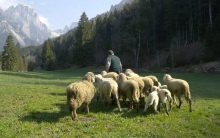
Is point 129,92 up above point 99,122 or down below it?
above

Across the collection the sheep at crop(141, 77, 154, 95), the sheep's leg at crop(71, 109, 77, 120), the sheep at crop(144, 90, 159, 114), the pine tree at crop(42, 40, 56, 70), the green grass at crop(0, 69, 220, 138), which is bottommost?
the green grass at crop(0, 69, 220, 138)

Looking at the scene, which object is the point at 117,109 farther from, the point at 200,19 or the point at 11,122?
the point at 200,19

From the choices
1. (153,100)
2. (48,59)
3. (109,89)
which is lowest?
(153,100)

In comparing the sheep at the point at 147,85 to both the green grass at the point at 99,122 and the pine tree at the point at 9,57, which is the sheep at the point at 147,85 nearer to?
the green grass at the point at 99,122

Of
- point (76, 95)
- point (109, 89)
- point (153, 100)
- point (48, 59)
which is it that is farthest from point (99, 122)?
point (48, 59)

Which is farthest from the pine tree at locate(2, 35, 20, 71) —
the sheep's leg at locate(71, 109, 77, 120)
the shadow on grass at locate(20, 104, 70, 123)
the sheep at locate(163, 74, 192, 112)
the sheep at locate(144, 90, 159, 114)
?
the sheep's leg at locate(71, 109, 77, 120)

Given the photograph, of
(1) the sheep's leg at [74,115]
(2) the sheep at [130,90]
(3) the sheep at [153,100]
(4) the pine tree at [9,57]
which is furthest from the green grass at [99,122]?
(4) the pine tree at [9,57]

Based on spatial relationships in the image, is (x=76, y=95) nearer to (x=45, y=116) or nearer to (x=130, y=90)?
(x=45, y=116)

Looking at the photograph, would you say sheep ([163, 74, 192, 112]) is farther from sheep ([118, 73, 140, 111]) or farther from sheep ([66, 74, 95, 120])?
sheep ([66, 74, 95, 120])

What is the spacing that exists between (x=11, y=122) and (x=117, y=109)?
5.24m

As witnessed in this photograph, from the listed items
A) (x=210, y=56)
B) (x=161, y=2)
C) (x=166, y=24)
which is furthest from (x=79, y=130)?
(x=161, y=2)

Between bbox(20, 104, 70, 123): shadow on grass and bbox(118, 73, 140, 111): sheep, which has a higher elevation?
bbox(118, 73, 140, 111): sheep

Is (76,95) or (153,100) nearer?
(76,95)

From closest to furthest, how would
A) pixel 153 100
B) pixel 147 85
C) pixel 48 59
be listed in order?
pixel 153 100 < pixel 147 85 < pixel 48 59
